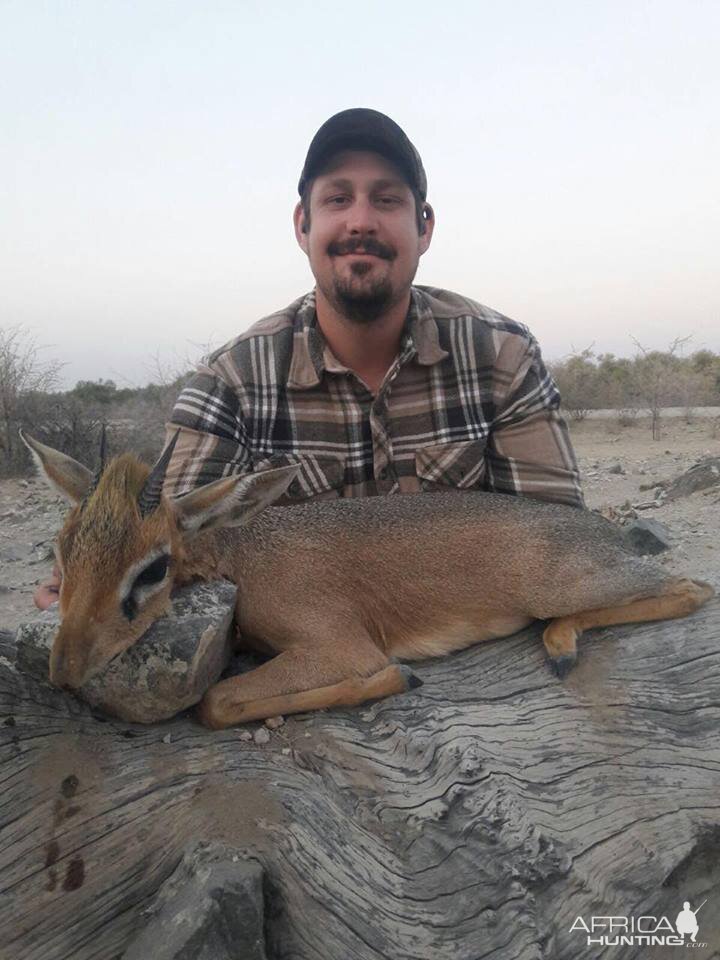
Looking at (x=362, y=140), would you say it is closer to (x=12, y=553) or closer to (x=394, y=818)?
(x=394, y=818)

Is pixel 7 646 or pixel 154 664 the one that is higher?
pixel 7 646

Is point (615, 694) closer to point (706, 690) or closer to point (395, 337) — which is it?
point (706, 690)

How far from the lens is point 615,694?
411 centimetres

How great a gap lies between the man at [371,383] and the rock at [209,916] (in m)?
3.29

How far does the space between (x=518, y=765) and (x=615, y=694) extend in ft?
2.38

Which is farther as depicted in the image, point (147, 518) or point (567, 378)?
point (567, 378)

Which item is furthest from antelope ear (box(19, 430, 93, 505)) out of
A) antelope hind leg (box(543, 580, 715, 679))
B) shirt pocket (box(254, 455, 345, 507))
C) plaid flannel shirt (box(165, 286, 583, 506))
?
antelope hind leg (box(543, 580, 715, 679))

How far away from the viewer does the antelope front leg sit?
3.79 m

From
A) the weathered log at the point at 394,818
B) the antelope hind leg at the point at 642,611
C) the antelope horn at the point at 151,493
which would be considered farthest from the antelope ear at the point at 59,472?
the antelope hind leg at the point at 642,611

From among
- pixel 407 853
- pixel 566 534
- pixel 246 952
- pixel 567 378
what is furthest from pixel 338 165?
pixel 567 378

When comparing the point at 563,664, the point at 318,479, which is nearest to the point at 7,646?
the point at 563,664

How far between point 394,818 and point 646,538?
7132 mm

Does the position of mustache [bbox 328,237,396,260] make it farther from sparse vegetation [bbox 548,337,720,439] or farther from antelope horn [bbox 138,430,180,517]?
sparse vegetation [bbox 548,337,720,439]

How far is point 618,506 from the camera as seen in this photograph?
44.5 feet
